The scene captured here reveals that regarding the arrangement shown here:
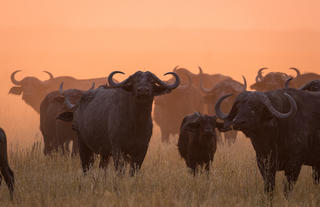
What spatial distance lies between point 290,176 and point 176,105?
12102mm

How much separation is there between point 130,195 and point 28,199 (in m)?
1.32

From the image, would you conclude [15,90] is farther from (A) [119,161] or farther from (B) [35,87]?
(A) [119,161]

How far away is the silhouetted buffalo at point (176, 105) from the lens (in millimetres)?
19625

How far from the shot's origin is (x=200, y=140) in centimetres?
970

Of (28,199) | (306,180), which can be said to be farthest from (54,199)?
(306,180)

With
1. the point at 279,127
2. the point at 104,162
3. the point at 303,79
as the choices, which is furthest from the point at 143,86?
the point at 303,79

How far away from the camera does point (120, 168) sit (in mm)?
8648

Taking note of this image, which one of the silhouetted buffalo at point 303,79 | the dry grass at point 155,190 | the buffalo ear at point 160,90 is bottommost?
the dry grass at point 155,190

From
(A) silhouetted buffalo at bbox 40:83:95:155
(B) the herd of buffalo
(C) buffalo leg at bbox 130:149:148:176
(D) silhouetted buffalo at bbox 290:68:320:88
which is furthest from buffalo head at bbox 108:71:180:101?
(D) silhouetted buffalo at bbox 290:68:320:88

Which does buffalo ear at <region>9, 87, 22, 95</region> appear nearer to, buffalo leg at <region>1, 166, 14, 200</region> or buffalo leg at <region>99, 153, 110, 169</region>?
buffalo leg at <region>99, 153, 110, 169</region>

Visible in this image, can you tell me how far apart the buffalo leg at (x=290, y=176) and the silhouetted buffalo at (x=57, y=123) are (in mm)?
4970

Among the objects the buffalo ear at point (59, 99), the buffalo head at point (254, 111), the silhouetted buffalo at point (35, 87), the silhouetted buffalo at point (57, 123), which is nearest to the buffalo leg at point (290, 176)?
the buffalo head at point (254, 111)

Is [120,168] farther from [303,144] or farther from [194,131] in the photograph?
[303,144]

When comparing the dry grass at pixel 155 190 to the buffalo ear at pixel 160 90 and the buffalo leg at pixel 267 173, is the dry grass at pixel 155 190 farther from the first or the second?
the buffalo ear at pixel 160 90
